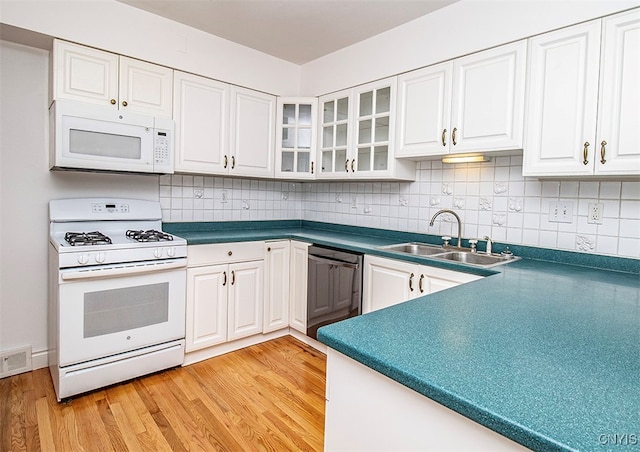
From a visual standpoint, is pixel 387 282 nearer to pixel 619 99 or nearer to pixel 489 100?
pixel 489 100

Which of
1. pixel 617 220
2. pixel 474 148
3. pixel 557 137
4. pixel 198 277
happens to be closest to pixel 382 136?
pixel 474 148

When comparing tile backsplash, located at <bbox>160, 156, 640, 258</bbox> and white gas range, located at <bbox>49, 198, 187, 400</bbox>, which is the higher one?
tile backsplash, located at <bbox>160, 156, 640, 258</bbox>

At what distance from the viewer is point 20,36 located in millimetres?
2248

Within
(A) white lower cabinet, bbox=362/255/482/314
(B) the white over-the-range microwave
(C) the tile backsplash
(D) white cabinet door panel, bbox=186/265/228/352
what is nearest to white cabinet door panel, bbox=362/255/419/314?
(A) white lower cabinet, bbox=362/255/482/314

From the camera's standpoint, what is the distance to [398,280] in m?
2.38

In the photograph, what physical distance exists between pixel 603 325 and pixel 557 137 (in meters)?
1.20

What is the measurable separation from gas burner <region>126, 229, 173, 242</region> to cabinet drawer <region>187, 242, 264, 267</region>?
0.19 m

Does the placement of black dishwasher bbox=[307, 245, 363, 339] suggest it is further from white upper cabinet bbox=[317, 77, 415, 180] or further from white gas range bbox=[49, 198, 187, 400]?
white gas range bbox=[49, 198, 187, 400]

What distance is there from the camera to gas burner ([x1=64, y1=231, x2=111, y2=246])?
2.18 metres

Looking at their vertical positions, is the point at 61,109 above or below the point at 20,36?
below

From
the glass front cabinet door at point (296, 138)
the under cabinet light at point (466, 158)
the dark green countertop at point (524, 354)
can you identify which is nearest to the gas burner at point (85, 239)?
the glass front cabinet door at point (296, 138)

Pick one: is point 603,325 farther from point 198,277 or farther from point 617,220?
point 198,277

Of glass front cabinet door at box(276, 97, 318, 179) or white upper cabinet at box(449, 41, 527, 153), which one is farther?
glass front cabinet door at box(276, 97, 318, 179)

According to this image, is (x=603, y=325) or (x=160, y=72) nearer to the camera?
(x=603, y=325)
